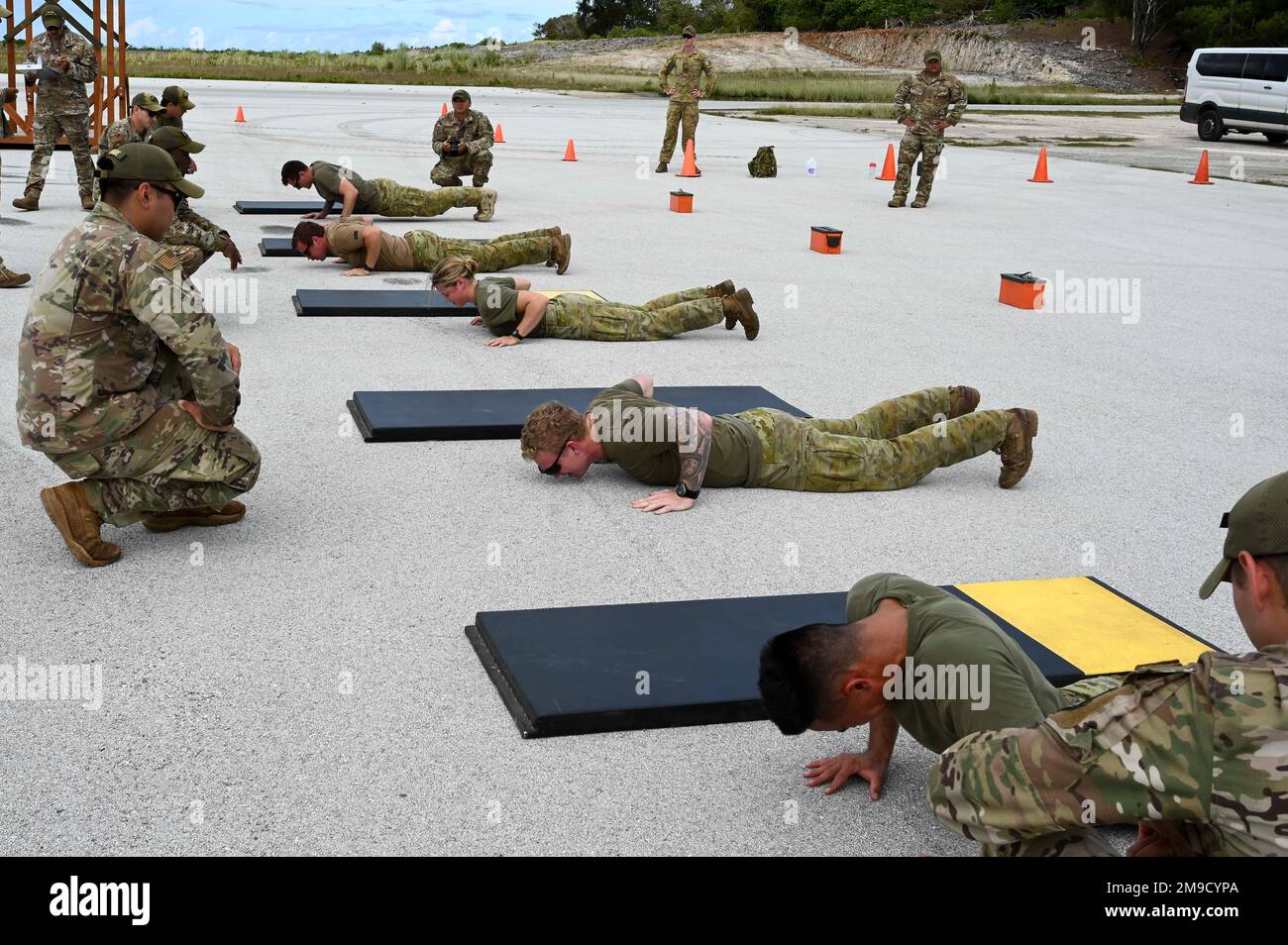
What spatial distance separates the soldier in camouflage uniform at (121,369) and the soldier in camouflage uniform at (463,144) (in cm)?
1031

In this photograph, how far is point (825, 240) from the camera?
12734 millimetres

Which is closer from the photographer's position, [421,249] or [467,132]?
[421,249]

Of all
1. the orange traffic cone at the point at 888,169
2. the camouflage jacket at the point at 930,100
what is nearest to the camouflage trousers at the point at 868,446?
the camouflage jacket at the point at 930,100

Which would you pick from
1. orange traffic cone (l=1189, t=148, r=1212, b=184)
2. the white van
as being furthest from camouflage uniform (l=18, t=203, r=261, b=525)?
the white van

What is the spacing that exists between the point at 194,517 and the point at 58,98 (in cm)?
964

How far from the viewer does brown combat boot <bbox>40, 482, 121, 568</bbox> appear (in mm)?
4582

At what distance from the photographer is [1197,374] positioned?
8.53 meters

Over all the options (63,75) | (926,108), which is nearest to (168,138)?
(63,75)

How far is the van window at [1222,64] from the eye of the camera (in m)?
26.9

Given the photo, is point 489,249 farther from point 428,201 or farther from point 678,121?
point 678,121

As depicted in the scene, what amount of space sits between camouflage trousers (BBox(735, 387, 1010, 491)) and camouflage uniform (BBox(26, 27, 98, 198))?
33.2 ft

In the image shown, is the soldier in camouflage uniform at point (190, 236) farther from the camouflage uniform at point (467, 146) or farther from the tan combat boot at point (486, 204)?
the camouflage uniform at point (467, 146)
